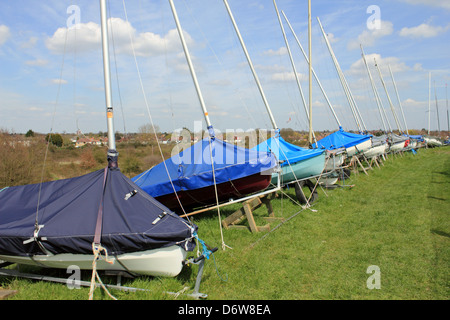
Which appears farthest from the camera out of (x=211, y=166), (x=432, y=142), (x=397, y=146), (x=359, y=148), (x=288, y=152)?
(x=432, y=142)

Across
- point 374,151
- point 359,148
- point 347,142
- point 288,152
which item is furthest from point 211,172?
point 374,151

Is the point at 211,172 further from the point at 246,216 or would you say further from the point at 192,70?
the point at 192,70

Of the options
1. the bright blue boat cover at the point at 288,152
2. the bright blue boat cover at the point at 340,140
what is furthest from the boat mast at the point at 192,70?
the bright blue boat cover at the point at 340,140

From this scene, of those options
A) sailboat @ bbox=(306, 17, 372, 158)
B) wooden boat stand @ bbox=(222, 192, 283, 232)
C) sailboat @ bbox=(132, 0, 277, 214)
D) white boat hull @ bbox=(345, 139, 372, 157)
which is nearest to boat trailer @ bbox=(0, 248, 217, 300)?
wooden boat stand @ bbox=(222, 192, 283, 232)

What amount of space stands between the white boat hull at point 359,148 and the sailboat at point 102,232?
1562 cm

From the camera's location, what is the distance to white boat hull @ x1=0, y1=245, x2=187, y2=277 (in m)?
5.06

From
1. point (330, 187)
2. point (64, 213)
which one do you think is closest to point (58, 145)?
point (330, 187)

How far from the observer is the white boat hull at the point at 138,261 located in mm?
5059

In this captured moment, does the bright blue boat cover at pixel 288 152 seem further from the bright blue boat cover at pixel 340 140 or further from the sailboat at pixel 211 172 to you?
the bright blue boat cover at pixel 340 140

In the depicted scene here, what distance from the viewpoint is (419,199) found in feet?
37.0

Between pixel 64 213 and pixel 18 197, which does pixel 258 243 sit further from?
pixel 18 197

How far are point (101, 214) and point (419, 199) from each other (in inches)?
417

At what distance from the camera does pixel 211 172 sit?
28.3 ft

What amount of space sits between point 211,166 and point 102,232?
4.12 m
